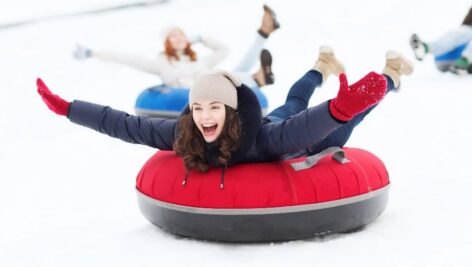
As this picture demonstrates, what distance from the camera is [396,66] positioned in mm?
3451

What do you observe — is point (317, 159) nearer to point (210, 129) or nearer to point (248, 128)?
point (248, 128)

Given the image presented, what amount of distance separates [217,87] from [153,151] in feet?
7.53

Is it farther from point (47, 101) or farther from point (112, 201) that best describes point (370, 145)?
point (47, 101)

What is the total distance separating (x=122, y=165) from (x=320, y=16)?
6.68m

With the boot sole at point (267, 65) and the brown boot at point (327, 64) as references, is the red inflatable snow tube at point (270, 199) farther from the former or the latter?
the boot sole at point (267, 65)

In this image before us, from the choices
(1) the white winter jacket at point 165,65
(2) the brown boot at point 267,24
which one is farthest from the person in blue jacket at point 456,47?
(1) the white winter jacket at point 165,65

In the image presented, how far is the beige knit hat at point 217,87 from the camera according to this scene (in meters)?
2.79

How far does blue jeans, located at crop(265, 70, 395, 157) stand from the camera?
322 centimetres

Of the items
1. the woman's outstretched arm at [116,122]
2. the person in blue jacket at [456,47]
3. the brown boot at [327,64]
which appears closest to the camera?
the woman's outstretched arm at [116,122]

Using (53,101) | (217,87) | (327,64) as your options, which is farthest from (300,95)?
(53,101)

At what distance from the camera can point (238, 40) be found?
10258mm

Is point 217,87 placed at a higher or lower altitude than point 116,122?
higher

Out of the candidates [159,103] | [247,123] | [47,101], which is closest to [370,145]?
[159,103]

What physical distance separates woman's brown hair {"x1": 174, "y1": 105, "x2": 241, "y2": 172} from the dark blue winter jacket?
0.02m
